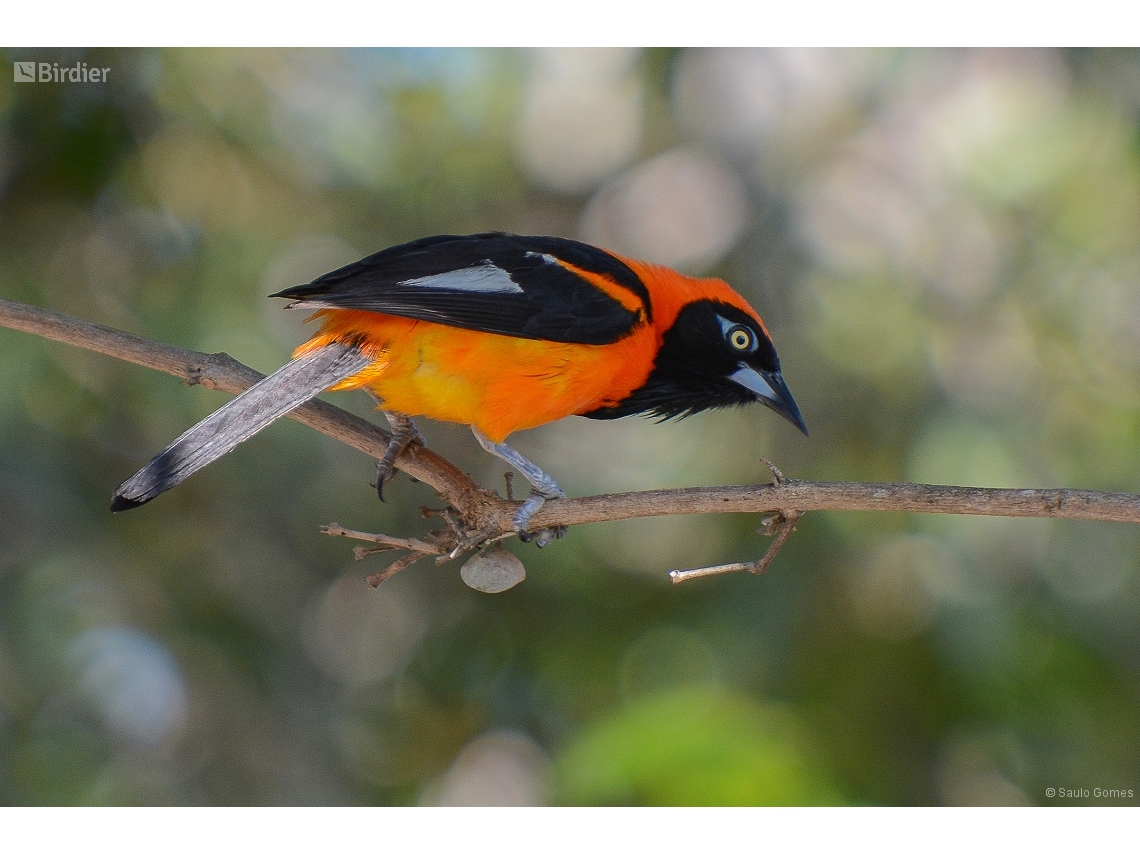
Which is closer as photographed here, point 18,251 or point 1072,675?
point 1072,675

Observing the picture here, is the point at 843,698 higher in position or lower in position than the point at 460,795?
higher

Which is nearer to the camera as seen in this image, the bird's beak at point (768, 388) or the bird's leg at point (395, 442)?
the bird's leg at point (395, 442)

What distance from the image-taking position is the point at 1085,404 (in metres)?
5.10

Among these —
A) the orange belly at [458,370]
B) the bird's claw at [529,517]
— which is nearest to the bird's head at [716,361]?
the orange belly at [458,370]

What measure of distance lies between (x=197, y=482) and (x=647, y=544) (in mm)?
2269

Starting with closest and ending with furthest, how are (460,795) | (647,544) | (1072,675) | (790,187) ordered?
(1072,675) < (460,795) < (647,544) < (790,187)

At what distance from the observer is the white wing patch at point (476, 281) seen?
3135 mm

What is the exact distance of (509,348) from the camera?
3.24 m

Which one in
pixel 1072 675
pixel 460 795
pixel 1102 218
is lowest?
pixel 460 795

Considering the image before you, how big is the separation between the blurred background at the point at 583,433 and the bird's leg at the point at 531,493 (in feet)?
4.89

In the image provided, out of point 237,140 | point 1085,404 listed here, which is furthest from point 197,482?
point 1085,404

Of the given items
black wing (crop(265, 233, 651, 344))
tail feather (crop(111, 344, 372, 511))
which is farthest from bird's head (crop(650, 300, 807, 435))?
tail feather (crop(111, 344, 372, 511))

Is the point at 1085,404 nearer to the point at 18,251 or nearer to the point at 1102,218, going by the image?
the point at 1102,218

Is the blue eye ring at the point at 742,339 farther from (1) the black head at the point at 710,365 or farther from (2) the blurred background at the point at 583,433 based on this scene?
(2) the blurred background at the point at 583,433
